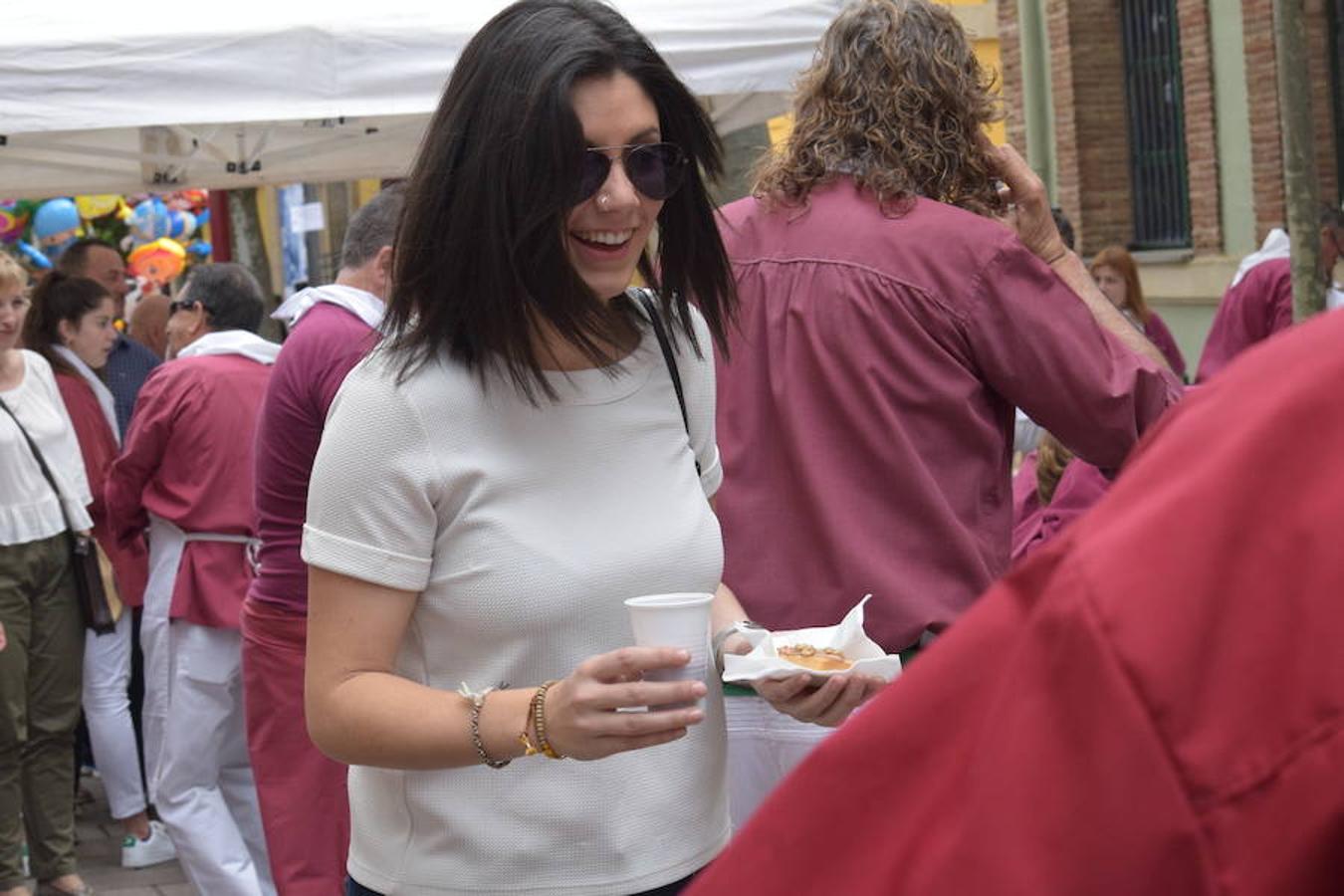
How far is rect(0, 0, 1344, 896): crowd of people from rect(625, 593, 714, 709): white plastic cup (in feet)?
0.11

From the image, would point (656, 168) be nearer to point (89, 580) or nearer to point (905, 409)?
point (905, 409)

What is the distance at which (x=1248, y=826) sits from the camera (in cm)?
69

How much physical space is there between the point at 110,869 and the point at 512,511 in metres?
5.36

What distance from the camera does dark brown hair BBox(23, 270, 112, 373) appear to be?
740 centimetres

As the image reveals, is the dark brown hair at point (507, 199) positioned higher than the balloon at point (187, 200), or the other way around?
the dark brown hair at point (507, 199)

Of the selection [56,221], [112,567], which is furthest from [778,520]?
[56,221]

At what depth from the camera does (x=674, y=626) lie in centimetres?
205

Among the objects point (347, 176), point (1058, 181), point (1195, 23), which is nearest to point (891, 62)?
point (347, 176)

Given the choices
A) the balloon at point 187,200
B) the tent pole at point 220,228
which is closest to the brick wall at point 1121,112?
the tent pole at point 220,228

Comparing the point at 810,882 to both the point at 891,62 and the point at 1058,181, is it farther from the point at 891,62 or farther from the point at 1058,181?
the point at 1058,181

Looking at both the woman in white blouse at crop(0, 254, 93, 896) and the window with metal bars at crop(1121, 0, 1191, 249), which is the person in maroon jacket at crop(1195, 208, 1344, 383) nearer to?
the woman in white blouse at crop(0, 254, 93, 896)

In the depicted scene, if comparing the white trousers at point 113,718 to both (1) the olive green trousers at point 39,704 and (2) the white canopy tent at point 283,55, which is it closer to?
(1) the olive green trousers at point 39,704

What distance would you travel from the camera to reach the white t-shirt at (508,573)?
218 cm

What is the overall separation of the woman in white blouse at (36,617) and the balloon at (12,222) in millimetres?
9476
